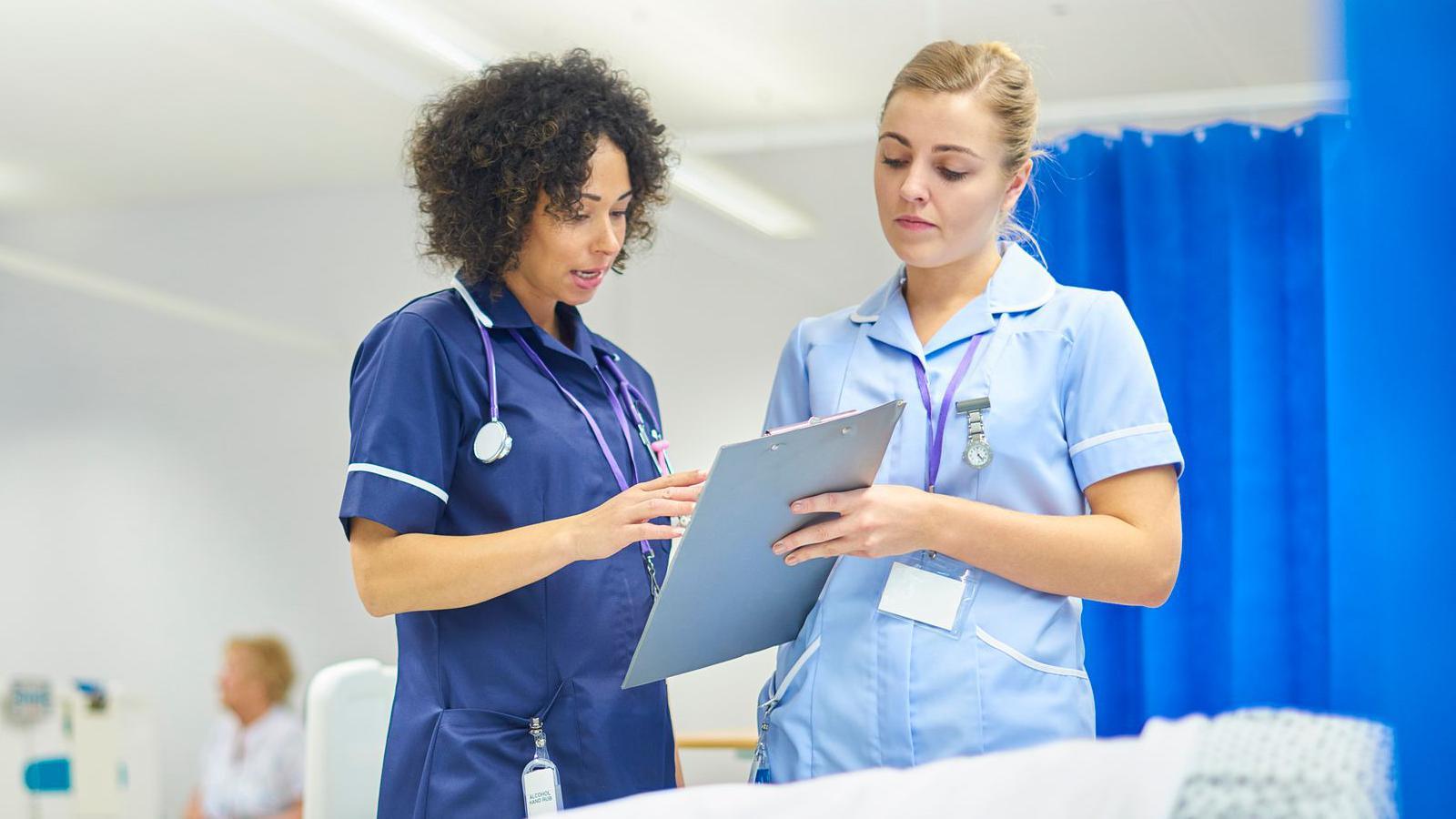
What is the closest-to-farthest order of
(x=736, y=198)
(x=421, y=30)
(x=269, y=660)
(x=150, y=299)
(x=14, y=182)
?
(x=421, y=30)
(x=14, y=182)
(x=269, y=660)
(x=150, y=299)
(x=736, y=198)

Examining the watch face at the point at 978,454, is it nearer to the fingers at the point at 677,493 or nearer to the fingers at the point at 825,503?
the fingers at the point at 825,503

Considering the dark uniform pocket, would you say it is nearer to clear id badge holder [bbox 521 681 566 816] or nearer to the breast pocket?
clear id badge holder [bbox 521 681 566 816]

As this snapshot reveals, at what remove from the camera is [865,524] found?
1.20 meters

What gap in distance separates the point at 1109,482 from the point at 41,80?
12.1ft

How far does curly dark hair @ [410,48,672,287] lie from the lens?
4.93 feet

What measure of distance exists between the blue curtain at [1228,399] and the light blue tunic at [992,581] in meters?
2.25

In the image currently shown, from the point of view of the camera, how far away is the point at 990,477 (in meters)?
1.31

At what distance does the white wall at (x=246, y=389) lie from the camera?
4242 millimetres

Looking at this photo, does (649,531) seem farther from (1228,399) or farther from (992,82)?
(1228,399)

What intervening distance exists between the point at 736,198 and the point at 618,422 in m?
3.14

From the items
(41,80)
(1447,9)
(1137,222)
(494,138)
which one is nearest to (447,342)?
(494,138)

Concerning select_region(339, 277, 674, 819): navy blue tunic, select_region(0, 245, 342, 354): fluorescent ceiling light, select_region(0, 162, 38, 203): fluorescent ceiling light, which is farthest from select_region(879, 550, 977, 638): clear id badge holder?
select_region(0, 162, 38, 203): fluorescent ceiling light

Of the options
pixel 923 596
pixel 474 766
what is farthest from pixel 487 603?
pixel 923 596

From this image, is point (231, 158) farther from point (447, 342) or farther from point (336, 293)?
point (447, 342)
